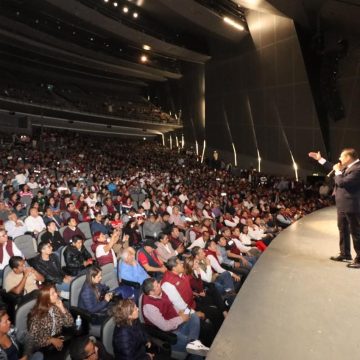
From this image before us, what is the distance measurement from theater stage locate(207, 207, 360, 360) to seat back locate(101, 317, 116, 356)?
915 mm

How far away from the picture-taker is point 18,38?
23062 millimetres

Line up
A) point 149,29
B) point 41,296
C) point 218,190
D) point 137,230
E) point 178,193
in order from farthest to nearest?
point 149,29 < point 218,190 < point 178,193 < point 137,230 < point 41,296

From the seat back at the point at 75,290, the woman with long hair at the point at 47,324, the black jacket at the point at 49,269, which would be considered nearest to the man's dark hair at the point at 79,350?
the woman with long hair at the point at 47,324

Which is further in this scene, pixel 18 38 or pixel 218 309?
pixel 18 38

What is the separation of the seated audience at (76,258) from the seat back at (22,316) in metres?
1.63

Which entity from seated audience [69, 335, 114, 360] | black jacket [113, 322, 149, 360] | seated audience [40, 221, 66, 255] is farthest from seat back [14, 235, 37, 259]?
seated audience [69, 335, 114, 360]

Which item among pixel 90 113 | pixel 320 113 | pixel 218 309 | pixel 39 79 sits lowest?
pixel 218 309

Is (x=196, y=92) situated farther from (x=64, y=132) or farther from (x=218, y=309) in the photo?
(x=218, y=309)

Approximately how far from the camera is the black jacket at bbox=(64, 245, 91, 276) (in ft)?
16.8

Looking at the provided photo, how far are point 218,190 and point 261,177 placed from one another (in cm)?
478

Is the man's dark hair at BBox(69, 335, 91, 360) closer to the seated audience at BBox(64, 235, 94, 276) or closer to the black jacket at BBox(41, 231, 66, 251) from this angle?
the seated audience at BBox(64, 235, 94, 276)

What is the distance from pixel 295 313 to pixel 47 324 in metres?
2.15

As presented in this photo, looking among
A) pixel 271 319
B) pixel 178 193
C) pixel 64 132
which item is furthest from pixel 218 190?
pixel 64 132

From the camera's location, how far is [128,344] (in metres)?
2.96
